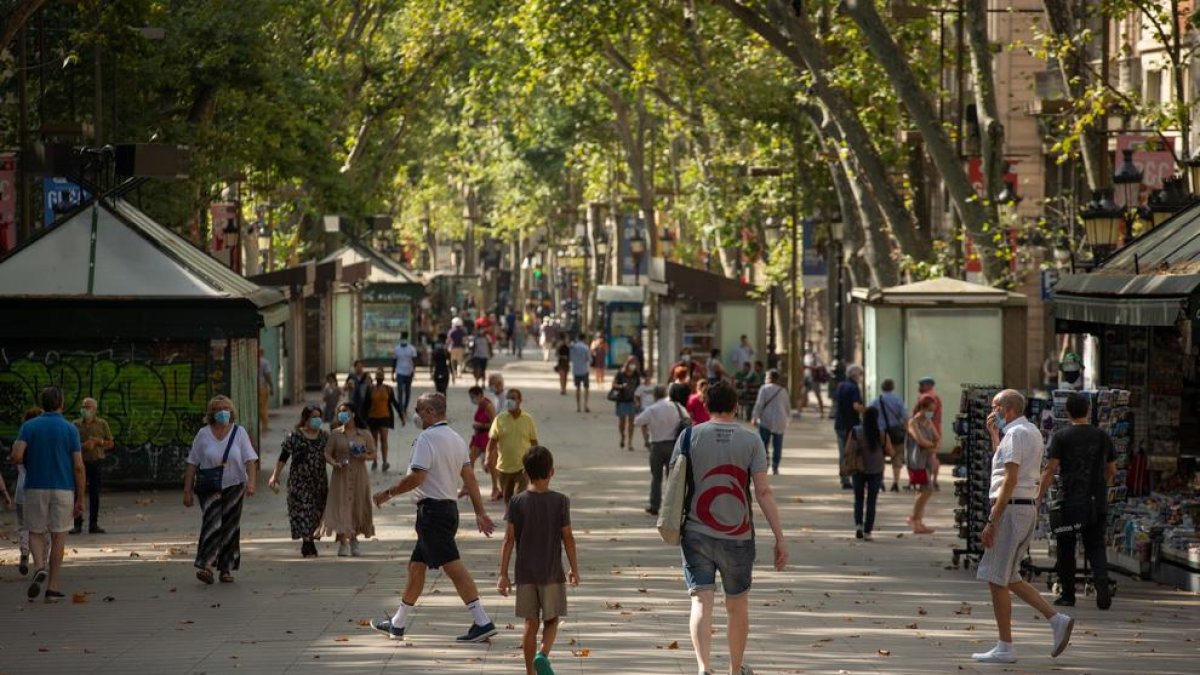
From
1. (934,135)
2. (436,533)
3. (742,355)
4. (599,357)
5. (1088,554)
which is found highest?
(934,135)

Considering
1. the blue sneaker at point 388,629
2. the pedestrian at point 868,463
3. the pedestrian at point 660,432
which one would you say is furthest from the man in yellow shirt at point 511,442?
the blue sneaker at point 388,629

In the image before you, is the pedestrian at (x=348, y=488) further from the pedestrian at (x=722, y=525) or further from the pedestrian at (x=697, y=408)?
the pedestrian at (x=722, y=525)

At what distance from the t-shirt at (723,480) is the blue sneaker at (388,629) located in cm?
292

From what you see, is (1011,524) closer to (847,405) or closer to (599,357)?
(847,405)

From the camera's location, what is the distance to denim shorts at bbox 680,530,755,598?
11359 millimetres

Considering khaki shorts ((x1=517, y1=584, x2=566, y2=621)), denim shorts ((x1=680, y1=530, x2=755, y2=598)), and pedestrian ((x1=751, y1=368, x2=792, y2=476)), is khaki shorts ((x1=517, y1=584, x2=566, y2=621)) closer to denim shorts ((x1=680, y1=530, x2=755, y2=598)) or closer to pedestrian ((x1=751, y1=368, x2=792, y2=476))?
denim shorts ((x1=680, y1=530, x2=755, y2=598))

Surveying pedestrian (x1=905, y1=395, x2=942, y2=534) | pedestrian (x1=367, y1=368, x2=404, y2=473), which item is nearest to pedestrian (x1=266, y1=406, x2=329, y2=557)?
pedestrian (x1=905, y1=395, x2=942, y2=534)

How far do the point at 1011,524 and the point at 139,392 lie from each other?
15.4 meters

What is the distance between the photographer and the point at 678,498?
1138cm

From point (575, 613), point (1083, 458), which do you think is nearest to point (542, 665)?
point (575, 613)

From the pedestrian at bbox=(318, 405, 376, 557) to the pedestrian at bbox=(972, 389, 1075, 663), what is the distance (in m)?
7.33

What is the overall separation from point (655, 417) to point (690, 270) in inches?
923

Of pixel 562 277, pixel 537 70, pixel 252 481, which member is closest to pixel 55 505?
pixel 252 481

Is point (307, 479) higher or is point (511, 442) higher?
point (511, 442)
